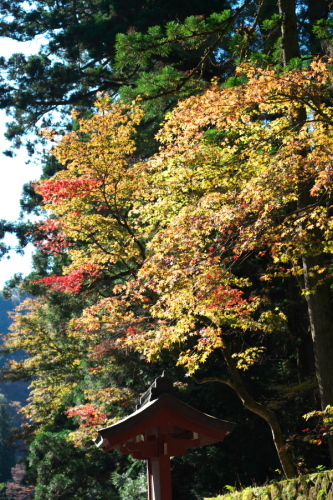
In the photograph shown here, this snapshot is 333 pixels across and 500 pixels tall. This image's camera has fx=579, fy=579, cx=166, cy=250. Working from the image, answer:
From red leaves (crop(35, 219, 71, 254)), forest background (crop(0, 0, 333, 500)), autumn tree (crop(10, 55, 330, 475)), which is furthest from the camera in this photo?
red leaves (crop(35, 219, 71, 254))

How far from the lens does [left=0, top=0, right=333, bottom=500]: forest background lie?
317 inches

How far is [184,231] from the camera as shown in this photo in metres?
8.62

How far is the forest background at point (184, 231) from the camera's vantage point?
8055mm

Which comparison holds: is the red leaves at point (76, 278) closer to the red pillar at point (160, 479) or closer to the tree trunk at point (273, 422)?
the tree trunk at point (273, 422)

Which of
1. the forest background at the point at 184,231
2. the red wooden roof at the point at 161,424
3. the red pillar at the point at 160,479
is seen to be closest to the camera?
the red wooden roof at the point at 161,424

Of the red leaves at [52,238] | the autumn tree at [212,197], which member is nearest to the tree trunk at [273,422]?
the autumn tree at [212,197]

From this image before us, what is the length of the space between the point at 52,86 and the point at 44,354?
→ 833 cm

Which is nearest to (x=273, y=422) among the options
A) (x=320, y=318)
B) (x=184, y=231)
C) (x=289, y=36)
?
(x=320, y=318)

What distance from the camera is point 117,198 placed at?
11.7 meters

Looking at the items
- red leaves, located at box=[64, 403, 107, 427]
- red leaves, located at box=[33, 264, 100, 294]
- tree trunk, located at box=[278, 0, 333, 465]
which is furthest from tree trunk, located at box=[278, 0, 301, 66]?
red leaves, located at box=[64, 403, 107, 427]

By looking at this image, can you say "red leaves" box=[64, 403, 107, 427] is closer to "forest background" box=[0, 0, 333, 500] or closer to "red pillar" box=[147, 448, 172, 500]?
"forest background" box=[0, 0, 333, 500]

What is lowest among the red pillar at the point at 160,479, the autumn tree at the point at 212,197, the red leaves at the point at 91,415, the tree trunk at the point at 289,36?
the red pillar at the point at 160,479

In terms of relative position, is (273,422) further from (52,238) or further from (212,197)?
(52,238)

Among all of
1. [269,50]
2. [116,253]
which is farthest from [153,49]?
[116,253]
